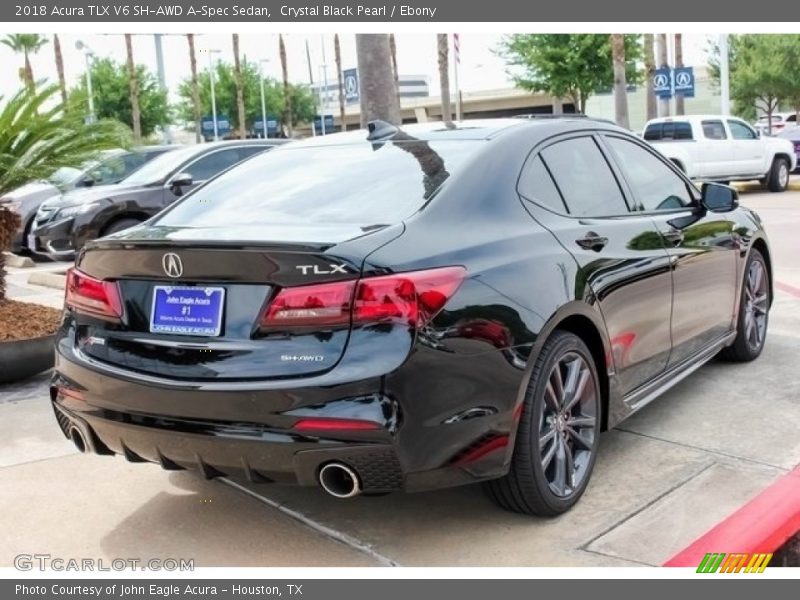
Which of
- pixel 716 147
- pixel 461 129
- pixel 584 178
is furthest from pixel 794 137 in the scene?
pixel 461 129

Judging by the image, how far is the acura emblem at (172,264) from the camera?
3.44 metres

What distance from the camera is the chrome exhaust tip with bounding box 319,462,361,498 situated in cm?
322

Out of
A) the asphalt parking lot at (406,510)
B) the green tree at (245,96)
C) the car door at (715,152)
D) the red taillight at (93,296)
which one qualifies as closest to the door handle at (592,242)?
the asphalt parking lot at (406,510)

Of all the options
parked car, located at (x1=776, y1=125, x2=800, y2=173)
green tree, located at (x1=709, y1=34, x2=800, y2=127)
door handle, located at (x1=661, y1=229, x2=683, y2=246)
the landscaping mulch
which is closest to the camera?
door handle, located at (x1=661, y1=229, x2=683, y2=246)

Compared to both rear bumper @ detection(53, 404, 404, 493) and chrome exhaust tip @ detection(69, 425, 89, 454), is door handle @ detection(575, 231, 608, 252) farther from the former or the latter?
chrome exhaust tip @ detection(69, 425, 89, 454)

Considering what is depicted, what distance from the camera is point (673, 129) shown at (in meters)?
21.2

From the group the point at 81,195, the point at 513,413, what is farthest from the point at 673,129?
the point at 513,413

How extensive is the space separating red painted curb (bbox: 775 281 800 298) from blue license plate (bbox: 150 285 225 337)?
652cm

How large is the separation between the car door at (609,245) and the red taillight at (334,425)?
4.19 feet

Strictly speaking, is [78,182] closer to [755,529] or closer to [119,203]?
[119,203]

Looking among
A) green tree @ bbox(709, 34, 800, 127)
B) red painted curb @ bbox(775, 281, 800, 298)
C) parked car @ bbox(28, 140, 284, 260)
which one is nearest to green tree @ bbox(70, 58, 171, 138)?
green tree @ bbox(709, 34, 800, 127)

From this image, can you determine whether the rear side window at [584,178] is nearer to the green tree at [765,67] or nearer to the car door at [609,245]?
the car door at [609,245]

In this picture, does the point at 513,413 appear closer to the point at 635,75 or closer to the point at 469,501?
the point at 469,501

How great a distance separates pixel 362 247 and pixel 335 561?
1183mm
